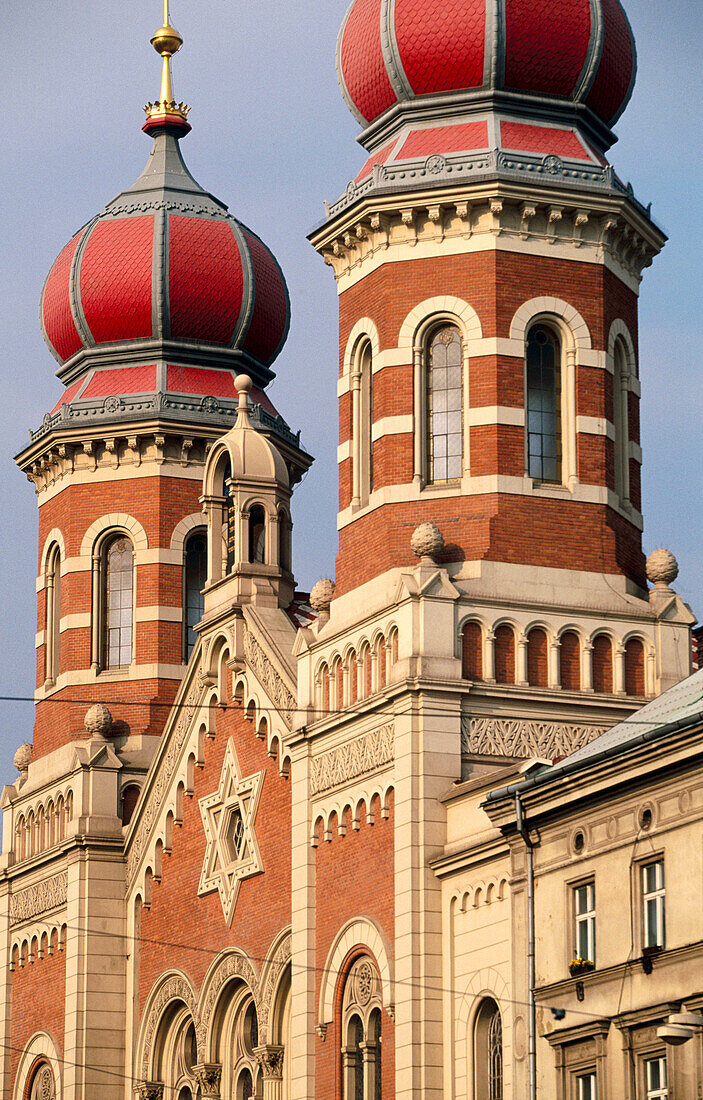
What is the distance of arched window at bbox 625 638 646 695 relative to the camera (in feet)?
139

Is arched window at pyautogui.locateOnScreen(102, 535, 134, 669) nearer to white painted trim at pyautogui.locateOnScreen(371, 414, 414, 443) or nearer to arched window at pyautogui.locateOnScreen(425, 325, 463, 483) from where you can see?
white painted trim at pyautogui.locateOnScreen(371, 414, 414, 443)

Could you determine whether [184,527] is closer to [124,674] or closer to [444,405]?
[124,674]

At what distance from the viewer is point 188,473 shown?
55.3 m

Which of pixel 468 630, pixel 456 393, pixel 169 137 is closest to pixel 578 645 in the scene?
pixel 468 630

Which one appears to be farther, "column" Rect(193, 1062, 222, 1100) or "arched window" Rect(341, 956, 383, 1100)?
"column" Rect(193, 1062, 222, 1100)

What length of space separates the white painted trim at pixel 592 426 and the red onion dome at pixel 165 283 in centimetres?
1501

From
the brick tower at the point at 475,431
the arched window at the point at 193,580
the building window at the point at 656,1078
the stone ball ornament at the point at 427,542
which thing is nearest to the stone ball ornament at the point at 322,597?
the brick tower at the point at 475,431

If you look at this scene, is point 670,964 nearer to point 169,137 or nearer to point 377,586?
point 377,586

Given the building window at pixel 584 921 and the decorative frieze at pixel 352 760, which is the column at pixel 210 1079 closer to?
the decorative frieze at pixel 352 760

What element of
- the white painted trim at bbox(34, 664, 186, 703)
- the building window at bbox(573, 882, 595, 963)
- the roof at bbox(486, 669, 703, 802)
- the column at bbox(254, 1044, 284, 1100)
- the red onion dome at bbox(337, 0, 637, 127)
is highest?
the red onion dome at bbox(337, 0, 637, 127)

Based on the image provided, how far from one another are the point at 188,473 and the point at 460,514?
45.4 ft

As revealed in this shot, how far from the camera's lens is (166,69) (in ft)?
197

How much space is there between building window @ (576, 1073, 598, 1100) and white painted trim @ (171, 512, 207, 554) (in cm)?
2174

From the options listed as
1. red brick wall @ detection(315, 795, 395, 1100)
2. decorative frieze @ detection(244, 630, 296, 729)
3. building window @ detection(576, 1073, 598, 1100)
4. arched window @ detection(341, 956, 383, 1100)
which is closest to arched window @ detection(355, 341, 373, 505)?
decorative frieze @ detection(244, 630, 296, 729)
